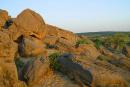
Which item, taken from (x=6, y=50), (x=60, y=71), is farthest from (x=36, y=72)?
(x=6, y=50)

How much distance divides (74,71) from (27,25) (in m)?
15.4

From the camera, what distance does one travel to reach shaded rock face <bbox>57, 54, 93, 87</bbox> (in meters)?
13.5

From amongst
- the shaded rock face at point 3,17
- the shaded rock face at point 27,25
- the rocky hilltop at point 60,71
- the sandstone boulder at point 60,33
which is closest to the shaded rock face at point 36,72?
the rocky hilltop at point 60,71

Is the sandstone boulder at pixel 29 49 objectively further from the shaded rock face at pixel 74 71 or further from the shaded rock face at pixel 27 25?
the shaded rock face at pixel 74 71

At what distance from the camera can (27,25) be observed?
28.5 metres

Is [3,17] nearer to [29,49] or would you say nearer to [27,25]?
[27,25]

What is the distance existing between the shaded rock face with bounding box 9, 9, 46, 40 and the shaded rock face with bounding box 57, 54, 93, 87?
12.9 m

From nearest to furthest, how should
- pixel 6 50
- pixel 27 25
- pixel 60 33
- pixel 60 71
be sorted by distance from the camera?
1. pixel 6 50
2. pixel 60 71
3. pixel 27 25
4. pixel 60 33

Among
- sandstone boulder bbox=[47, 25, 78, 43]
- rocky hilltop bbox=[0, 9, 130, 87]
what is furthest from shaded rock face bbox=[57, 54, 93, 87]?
sandstone boulder bbox=[47, 25, 78, 43]

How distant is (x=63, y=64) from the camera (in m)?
15.5

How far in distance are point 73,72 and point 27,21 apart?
1543 centimetres

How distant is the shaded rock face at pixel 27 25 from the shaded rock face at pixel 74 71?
12.9 metres

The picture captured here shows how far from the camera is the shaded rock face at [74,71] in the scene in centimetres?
1347

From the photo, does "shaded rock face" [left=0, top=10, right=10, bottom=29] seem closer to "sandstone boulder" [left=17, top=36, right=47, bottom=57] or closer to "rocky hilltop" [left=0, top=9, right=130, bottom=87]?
"sandstone boulder" [left=17, top=36, right=47, bottom=57]
